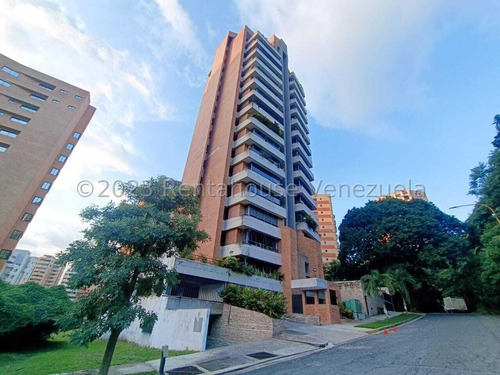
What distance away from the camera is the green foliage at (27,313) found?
12452mm

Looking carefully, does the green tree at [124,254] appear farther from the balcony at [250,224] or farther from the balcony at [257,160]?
the balcony at [257,160]

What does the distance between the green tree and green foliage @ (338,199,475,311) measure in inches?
1340

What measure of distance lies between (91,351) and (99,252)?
775cm

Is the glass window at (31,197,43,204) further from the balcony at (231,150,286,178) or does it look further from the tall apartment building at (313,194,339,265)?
the tall apartment building at (313,194,339,265)

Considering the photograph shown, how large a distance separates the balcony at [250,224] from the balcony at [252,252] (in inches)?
76.7

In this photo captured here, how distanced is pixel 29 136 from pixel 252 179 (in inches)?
1504

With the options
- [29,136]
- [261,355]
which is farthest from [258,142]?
[29,136]

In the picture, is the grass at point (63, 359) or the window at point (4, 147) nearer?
the grass at point (63, 359)

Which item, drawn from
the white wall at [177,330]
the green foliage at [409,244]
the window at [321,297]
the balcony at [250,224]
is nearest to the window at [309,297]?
the window at [321,297]

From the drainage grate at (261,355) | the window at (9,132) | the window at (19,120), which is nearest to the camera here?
the drainage grate at (261,355)

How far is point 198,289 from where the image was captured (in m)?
20.9

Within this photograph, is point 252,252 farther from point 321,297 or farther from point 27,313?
point 27,313

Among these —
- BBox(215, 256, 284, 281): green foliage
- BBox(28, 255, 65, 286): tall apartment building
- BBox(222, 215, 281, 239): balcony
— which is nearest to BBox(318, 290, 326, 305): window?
BBox(215, 256, 284, 281): green foliage

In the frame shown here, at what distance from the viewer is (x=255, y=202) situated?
1066 inches
